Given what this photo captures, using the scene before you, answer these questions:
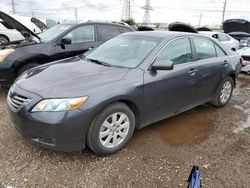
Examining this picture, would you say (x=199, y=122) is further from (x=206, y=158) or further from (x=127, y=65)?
(x=127, y=65)

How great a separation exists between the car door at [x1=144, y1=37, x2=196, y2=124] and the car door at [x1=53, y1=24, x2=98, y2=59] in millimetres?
2766

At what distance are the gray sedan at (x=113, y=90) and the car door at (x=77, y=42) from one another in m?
1.72

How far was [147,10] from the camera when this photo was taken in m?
56.3

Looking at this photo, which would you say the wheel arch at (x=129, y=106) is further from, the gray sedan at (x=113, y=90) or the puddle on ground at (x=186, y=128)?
the puddle on ground at (x=186, y=128)

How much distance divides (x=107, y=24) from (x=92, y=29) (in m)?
0.49

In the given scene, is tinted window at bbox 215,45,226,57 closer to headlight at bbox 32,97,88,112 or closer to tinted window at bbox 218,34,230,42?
headlight at bbox 32,97,88,112

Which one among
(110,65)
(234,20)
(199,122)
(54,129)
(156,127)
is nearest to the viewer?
(54,129)

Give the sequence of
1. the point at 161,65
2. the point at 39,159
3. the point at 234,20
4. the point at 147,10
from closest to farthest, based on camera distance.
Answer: the point at 39,159
the point at 161,65
the point at 234,20
the point at 147,10

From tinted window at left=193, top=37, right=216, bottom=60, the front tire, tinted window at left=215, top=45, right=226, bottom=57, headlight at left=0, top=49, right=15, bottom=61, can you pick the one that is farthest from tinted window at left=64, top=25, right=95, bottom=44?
the front tire

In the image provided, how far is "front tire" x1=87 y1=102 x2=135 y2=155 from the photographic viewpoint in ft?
9.57

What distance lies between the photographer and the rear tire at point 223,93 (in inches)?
190

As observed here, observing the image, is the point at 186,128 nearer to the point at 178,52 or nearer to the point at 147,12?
the point at 178,52

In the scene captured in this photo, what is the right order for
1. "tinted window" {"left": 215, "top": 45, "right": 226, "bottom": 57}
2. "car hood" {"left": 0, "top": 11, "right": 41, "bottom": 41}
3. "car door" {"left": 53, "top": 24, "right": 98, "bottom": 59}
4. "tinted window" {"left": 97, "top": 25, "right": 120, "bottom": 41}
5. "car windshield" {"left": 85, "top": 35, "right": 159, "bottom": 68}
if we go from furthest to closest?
1. "tinted window" {"left": 97, "top": 25, "right": 120, "bottom": 41}
2. "car door" {"left": 53, "top": 24, "right": 98, "bottom": 59}
3. "car hood" {"left": 0, "top": 11, "right": 41, "bottom": 41}
4. "tinted window" {"left": 215, "top": 45, "right": 226, "bottom": 57}
5. "car windshield" {"left": 85, "top": 35, "right": 159, "bottom": 68}

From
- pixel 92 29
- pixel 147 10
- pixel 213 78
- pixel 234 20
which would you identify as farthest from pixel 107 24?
pixel 147 10
